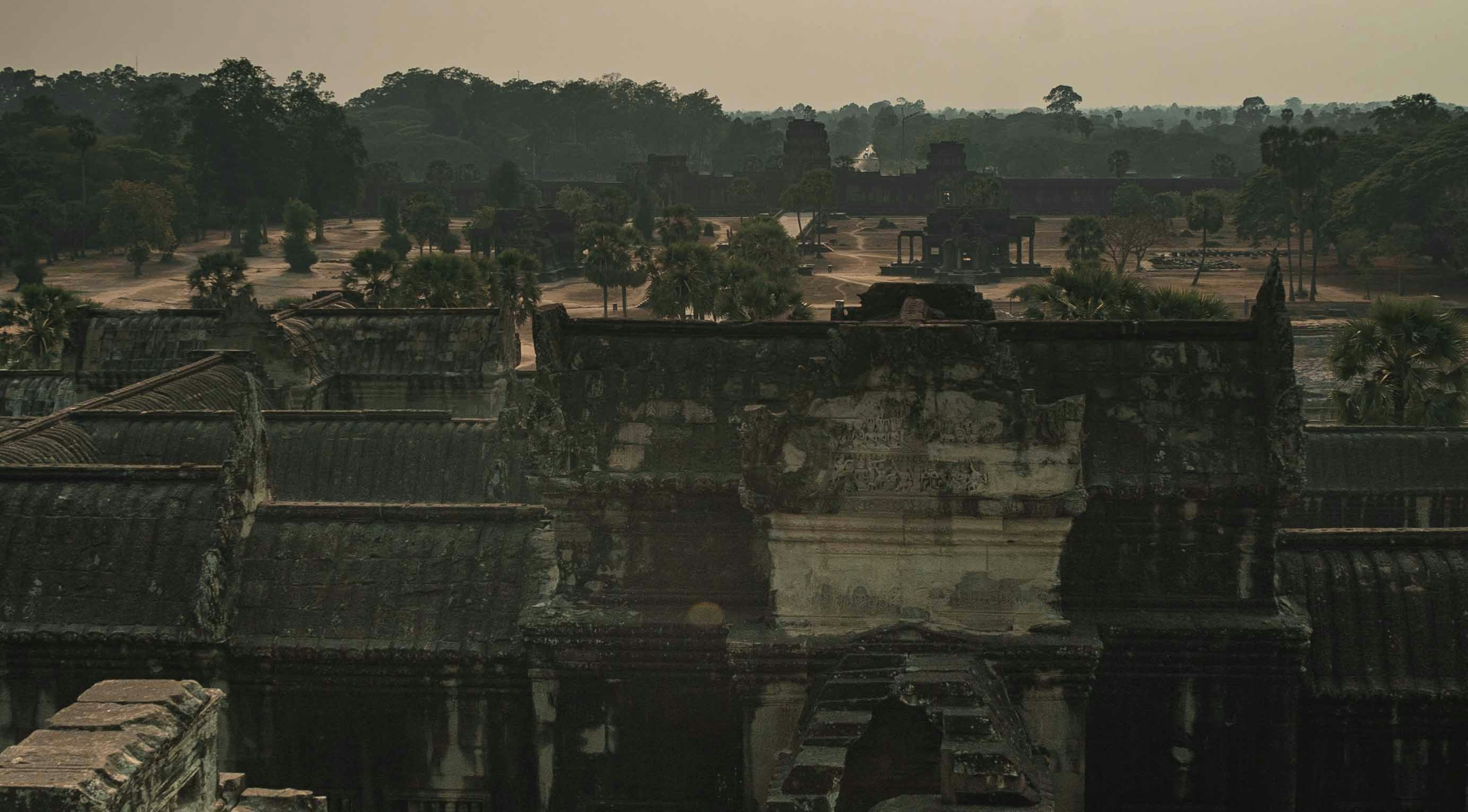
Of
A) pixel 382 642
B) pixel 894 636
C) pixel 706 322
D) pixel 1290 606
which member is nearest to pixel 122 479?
pixel 382 642

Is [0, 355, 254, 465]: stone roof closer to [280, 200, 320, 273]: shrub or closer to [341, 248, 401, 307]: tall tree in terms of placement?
[341, 248, 401, 307]: tall tree

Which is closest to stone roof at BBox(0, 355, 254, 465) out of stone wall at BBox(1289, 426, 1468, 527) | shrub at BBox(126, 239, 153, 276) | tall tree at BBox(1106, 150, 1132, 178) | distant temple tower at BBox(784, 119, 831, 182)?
stone wall at BBox(1289, 426, 1468, 527)

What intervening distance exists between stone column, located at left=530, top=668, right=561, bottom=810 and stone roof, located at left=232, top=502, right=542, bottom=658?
44cm

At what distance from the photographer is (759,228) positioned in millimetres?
88000

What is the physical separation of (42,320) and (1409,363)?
3585 centimetres

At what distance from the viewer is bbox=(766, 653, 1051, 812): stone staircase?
999 centimetres

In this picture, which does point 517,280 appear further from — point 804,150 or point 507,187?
point 804,150

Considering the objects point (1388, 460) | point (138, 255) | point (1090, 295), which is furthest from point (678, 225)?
point (1388, 460)

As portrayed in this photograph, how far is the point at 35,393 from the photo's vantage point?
102 ft

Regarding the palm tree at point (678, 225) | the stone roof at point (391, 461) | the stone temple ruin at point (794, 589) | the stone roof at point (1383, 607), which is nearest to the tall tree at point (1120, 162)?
the palm tree at point (678, 225)

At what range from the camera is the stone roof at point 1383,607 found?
41.3ft

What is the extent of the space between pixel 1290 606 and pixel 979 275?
320 feet

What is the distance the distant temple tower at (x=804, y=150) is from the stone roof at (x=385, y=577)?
149 meters

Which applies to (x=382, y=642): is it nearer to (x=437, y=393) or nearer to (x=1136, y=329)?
(x=1136, y=329)
